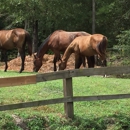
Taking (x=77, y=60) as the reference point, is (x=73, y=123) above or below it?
below

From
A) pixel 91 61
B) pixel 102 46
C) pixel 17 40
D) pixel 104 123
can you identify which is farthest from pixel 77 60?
pixel 104 123

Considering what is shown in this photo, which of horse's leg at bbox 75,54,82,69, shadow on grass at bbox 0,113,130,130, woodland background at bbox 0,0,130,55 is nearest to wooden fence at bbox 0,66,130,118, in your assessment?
shadow on grass at bbox 0,113,130,130

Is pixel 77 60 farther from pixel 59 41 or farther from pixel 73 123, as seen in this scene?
pixel 73 123

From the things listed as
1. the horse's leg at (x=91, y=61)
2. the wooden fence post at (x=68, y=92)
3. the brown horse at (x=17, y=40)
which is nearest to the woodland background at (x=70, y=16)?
the brown horse at (x=17, y=40)

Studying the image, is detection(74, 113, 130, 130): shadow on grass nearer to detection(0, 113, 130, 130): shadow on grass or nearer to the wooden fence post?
detection(0, 113, 130, 130): shadow on grass

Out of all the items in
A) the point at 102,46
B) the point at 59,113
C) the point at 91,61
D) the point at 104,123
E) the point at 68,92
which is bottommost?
the point at 104,123

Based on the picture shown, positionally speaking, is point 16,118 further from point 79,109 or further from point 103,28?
point 103,28

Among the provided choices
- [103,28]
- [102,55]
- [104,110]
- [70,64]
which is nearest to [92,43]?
[102,55]

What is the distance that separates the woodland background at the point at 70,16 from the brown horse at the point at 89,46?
5859mm

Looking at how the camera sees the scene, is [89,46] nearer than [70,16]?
Yes

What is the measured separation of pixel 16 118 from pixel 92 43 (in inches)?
287

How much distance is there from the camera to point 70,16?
2405 centimetres

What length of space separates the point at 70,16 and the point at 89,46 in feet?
35.4

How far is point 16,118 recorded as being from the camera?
682 centimetres
